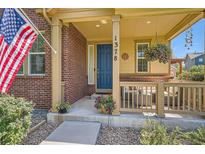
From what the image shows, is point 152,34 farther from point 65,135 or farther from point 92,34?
point 65,135

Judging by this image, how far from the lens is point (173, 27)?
6277 mm

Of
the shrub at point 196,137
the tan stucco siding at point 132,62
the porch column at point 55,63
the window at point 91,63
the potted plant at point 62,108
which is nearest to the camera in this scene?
the shrub at point 196,137

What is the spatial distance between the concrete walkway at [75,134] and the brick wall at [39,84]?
153 centimetres

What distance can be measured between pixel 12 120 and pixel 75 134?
134 cm

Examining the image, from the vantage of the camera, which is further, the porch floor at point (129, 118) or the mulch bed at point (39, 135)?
the porch floor at point (129, 118)

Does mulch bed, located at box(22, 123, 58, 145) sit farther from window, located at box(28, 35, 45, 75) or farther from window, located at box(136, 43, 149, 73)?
window, located at box(136, 43, 149, 73)

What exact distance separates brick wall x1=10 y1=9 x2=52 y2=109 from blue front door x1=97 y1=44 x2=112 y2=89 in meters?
2.98

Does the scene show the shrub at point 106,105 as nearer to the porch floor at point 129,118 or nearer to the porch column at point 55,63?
the porch floor at point 129,118

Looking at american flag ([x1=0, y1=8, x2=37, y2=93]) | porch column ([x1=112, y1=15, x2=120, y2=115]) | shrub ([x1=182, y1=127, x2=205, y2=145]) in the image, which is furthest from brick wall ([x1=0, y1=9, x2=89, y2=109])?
shrub ([x1=182, y1=127, x2=205, y2=145])

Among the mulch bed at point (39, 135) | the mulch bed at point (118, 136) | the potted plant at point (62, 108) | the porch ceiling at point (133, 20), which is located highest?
the porch ceiling at point (133, 20)

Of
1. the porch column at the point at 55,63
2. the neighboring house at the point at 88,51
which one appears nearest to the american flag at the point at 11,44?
the neighboring house at the point at 88,51

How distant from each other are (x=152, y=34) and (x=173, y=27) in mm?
1302

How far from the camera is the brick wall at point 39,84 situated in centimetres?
546
